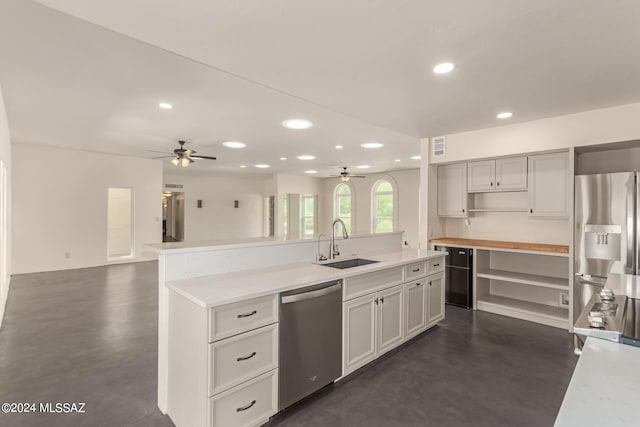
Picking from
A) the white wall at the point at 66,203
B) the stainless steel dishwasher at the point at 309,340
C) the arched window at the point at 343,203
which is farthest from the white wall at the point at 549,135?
the white wall at the point at 66,203

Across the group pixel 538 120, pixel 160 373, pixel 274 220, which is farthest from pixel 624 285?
pixel 274 220

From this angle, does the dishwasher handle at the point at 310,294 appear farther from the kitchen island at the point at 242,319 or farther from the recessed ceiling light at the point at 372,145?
the recessed ceiling light at the point at 372,145

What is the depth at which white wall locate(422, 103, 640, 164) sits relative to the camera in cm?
333

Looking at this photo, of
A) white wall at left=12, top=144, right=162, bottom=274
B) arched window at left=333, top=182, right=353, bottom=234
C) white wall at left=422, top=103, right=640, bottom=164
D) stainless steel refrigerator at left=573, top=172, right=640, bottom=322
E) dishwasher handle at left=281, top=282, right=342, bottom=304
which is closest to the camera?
dishwasher handle at left=281, top=282, right=342, bottom=304

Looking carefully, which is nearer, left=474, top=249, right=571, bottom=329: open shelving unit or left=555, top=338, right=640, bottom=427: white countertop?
left=555, top=338, right=640, bottom=427: white countertop

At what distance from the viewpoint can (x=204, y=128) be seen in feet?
15.8

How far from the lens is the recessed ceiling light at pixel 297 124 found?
4410 mm

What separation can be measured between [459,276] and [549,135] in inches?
83.7

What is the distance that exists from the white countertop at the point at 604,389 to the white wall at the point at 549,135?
3.50 meters

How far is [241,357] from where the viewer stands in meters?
1.82

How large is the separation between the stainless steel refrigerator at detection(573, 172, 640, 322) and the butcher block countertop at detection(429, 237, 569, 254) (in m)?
0.26

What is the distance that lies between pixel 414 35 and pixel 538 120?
2.75 meters

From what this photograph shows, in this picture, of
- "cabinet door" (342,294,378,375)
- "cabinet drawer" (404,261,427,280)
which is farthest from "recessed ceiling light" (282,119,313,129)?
"cabinet door" (342,294,378,375)

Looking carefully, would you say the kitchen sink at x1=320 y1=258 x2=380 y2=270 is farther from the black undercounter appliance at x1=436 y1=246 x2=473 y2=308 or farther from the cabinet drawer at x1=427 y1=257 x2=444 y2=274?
the black undercounter appliance at x1=436 y1=246 x2=473 y2=308
